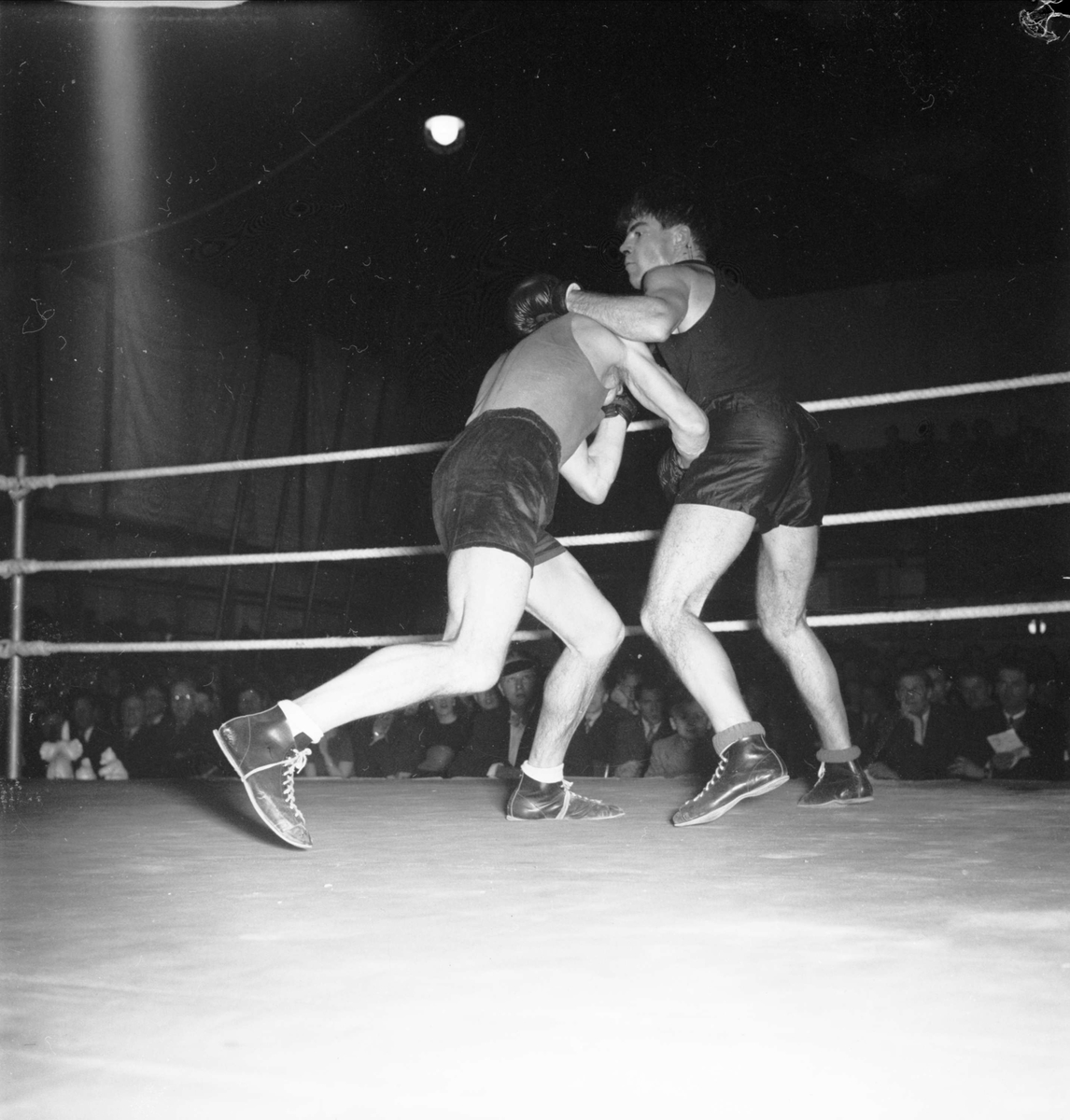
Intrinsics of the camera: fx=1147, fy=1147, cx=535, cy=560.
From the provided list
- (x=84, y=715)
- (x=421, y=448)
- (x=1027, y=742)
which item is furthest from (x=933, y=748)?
(x=84, y=715)

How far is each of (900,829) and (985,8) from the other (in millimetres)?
4462

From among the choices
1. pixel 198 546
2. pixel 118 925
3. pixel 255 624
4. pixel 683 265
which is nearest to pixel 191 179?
pixel 198 546

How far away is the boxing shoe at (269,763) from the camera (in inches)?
60.1

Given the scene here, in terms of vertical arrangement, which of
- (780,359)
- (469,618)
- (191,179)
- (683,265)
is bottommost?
(469,618)

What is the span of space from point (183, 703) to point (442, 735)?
49.2 inches

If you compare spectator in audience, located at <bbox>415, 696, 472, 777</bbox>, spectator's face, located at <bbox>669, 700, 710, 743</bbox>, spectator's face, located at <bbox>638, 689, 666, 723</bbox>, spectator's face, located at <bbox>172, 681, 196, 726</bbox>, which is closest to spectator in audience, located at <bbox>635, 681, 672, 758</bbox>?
spectator's face, located at <bbox>638, 689, 666, 723</bbox>

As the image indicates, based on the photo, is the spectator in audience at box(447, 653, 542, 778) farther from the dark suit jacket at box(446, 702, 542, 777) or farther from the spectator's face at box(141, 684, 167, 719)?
the spectator's face at box(141, 684, 167, 719)

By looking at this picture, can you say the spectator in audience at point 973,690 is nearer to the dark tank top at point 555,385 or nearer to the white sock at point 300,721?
the dark tank top at point 555,385

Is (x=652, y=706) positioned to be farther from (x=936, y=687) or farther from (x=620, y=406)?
(x=620, y=406)

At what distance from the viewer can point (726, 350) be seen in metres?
2.12

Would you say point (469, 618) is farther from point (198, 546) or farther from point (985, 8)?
point (198, 546)

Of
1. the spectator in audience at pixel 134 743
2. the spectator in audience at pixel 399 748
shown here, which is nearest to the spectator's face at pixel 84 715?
the spectator in audience at pixel 134 743

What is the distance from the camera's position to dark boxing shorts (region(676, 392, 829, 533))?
2.02 metres

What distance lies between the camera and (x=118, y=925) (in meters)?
1.14
